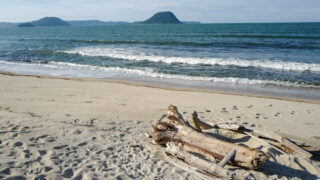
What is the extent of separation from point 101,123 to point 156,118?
1466mm

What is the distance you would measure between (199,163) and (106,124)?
2.88 m

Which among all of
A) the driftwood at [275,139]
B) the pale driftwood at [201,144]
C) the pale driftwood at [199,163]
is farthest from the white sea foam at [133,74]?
the pale driftwood at [199,163]

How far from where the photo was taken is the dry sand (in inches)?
151

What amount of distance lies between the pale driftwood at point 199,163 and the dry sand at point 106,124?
21 cm

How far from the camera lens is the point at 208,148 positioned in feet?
13.7

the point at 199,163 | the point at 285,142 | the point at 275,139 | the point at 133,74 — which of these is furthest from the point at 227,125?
the point at 133,74

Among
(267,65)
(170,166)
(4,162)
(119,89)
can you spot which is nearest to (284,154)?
(170,166)

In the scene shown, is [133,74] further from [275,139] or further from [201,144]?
[275,139]

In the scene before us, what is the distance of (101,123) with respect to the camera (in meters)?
5.96

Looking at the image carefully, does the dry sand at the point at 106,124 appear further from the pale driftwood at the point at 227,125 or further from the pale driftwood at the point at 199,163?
the pale driftwood at the point at 227,125

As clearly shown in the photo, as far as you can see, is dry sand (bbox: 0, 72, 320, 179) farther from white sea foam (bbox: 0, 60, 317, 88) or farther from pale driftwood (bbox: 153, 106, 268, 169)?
white sea foam (bbox: 0, 60, 317, 88)

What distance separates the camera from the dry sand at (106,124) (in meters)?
3.85

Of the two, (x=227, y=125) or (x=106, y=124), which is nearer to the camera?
(x=227, y=125)

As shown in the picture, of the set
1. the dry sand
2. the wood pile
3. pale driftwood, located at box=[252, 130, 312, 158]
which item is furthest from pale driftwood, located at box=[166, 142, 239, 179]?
pale driftwood, located at box=[252, 130, 312, 158]
